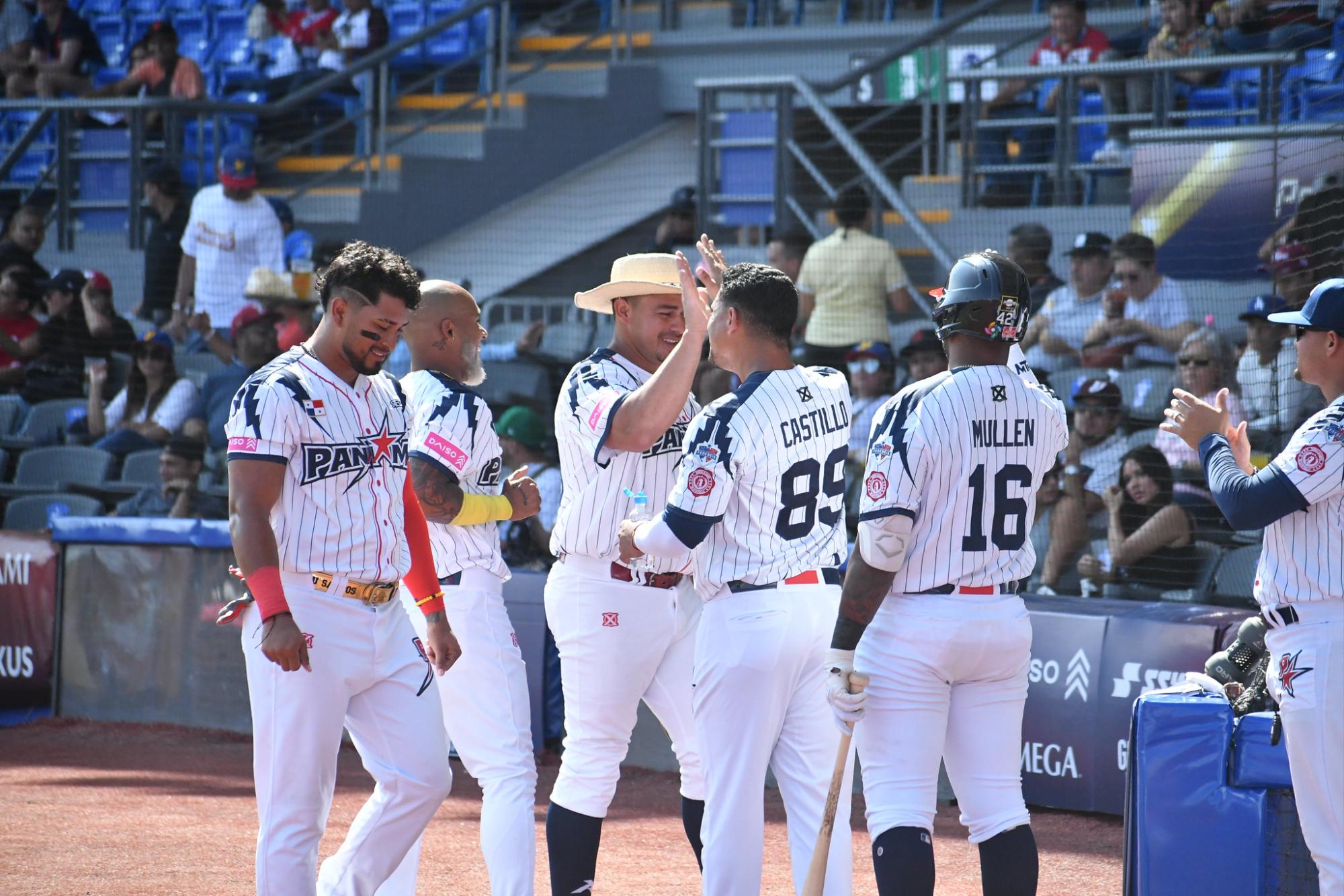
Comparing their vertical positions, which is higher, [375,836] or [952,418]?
[952,418]

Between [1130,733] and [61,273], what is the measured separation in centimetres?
1000

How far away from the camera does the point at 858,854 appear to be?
6102 millimetres

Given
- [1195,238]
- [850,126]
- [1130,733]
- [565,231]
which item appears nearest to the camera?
[1130,733]


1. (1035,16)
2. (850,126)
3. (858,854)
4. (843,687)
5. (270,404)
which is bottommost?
(858,854)

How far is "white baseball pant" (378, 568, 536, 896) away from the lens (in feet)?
14.5

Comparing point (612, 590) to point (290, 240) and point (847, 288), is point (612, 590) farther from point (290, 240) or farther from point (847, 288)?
point (290, 240)

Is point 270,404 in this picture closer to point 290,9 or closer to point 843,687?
point 843,687

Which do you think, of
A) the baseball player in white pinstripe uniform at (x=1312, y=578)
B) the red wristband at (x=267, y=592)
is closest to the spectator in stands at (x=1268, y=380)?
the baseball player in white pinstripe uniform at (x=1312, y=578)

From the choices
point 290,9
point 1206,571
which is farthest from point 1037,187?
point 290,9

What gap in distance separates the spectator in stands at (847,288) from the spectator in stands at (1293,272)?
2.43 metres

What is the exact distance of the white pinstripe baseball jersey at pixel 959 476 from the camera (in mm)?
3812

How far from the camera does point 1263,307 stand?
7555mm

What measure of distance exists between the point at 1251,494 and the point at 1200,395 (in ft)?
13.1

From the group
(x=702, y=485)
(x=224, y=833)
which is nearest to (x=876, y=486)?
(x=702, y=485)
